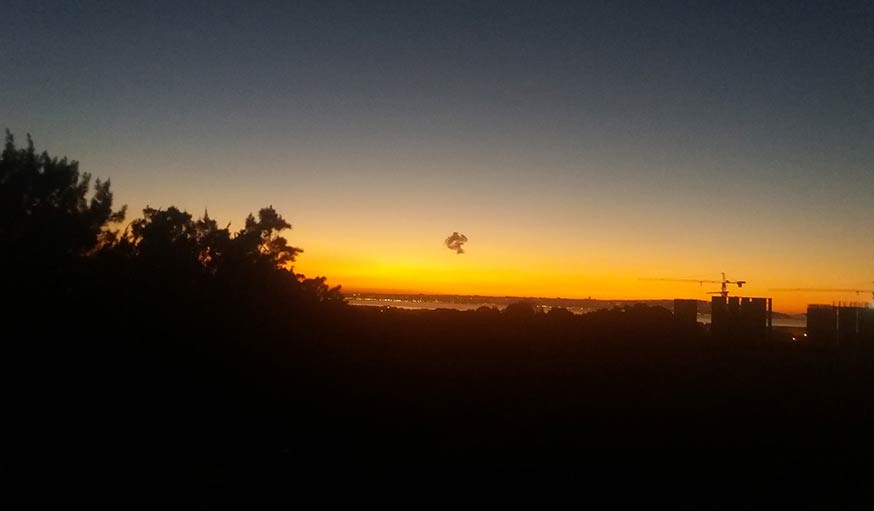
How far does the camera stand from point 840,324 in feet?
163

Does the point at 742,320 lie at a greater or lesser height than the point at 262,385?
greater

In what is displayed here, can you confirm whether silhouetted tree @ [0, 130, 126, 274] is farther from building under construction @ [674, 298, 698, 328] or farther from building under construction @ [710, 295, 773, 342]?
building under construction @ [674, 298, 698, 328]

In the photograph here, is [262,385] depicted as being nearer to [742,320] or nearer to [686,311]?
[742,320]

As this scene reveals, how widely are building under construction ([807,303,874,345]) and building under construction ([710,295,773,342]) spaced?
3.23m

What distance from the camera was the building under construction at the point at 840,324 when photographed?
156 feet

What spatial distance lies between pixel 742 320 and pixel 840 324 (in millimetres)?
5751

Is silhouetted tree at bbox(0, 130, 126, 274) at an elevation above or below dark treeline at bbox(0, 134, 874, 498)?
above

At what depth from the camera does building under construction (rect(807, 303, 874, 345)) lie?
156 ft

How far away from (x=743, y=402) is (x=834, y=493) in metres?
11.6

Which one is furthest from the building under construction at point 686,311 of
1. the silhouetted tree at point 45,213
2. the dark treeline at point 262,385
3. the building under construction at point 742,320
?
the silhouetted tree at point 45,213

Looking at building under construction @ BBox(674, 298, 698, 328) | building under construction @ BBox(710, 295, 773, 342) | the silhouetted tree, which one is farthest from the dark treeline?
building under construction @ BBox(674, 298, 698, 328)

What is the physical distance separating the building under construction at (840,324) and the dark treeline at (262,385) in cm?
1433

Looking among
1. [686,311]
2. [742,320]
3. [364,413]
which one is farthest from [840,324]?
[364,413]

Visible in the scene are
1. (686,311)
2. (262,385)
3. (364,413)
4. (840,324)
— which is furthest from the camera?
(686,311)
